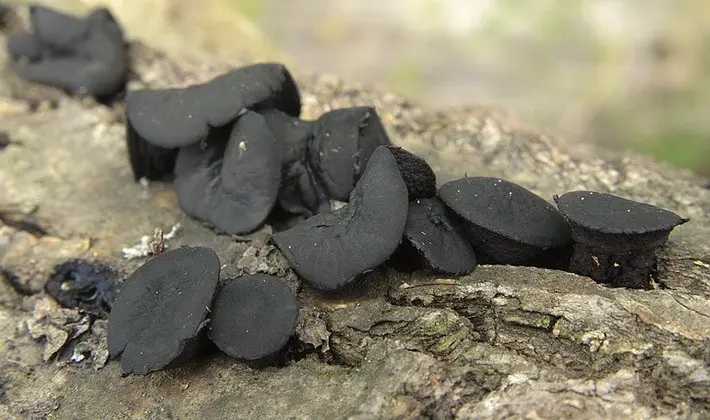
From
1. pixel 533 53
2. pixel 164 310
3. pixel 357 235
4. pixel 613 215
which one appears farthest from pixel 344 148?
pixel 533 53

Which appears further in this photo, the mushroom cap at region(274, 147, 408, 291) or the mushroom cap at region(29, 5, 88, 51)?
the mushroom cap at region(29, 5, 88, 51)

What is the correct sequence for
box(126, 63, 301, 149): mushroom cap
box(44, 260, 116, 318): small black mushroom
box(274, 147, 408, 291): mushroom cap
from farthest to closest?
box(126, 63, 301, 149): mushroom cap, box(44, 260, 116, 318): small black mushroom, box(274, 147, 408, 291): mushroom cap

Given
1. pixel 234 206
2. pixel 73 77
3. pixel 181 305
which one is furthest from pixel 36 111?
pixel 181 305

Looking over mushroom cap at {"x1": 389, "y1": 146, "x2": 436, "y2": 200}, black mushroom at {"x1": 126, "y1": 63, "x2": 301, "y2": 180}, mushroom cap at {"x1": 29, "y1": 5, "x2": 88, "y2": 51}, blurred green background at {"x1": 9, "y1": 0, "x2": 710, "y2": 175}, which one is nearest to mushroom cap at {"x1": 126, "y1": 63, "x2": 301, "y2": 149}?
black mushroom at {"x1": 126, "y1": 63, "x2": 301, "y2": 180}

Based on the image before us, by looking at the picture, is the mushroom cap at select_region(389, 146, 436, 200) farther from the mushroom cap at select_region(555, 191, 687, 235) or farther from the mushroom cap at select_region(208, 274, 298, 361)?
the mushroom cap at select_region(208, 274, 298, 361)

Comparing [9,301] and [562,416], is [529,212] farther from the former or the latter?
[9,301]

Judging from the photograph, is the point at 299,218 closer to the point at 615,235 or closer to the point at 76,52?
the point at 615,235
